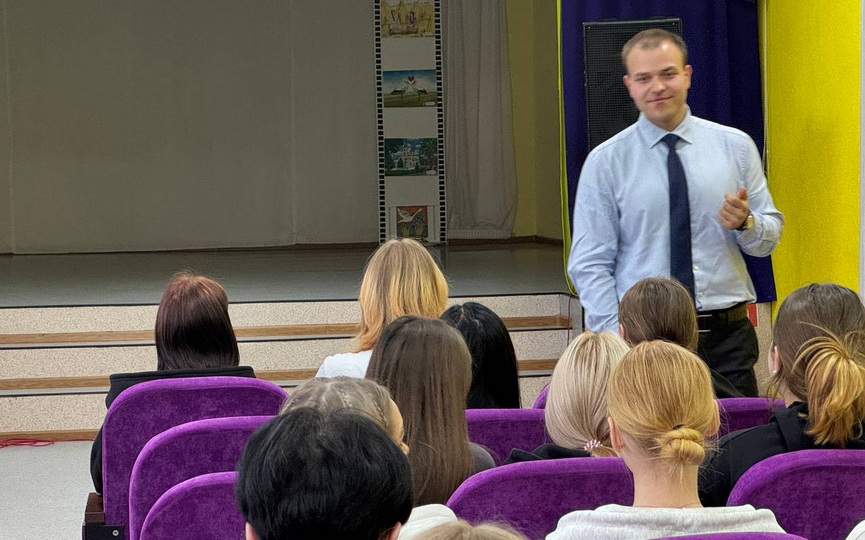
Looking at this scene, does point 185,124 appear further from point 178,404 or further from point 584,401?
point 584,401

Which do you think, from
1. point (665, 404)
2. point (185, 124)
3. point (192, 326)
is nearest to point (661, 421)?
point (665, 404)

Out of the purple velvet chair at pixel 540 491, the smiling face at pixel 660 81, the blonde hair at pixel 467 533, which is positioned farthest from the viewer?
the smiling face at pixel 660 81

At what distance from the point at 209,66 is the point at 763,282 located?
6372 mm

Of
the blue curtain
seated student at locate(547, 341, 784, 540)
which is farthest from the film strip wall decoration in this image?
seated student at locate(547, 341, 784, 540)

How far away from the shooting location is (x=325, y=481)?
3.49 ft

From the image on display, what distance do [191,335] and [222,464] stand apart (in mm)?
660

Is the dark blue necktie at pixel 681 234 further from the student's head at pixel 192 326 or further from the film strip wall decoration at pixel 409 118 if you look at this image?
the film strip wall decoration at pixel 409 118

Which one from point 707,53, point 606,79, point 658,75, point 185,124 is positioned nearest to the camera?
point 658,75

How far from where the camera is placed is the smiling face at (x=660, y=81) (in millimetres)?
3281

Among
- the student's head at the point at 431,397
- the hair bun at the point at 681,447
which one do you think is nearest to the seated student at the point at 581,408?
the student's head at the point at 431,397

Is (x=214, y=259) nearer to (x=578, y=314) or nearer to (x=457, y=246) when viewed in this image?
(x=457, y=246)

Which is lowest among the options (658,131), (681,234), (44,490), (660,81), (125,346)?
(44,490)

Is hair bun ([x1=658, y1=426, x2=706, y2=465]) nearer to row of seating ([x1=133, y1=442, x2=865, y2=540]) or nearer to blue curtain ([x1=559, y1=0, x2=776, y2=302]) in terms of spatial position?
row of seating ([x1=133, y1=442, x2=865, y2=540])

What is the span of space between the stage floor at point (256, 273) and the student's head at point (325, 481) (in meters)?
4.87
